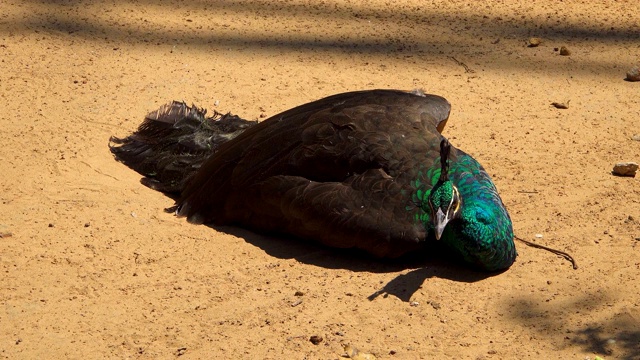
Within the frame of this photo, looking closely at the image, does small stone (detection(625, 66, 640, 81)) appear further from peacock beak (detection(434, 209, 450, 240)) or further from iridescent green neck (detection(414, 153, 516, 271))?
peacock beak (detection(434, 209, 450, 240))

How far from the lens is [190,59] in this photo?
7.84 meters

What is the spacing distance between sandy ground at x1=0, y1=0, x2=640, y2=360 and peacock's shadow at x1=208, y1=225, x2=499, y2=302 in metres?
0.02

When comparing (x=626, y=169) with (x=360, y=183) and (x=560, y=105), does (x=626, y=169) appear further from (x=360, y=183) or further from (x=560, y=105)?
(x=360, y=183)

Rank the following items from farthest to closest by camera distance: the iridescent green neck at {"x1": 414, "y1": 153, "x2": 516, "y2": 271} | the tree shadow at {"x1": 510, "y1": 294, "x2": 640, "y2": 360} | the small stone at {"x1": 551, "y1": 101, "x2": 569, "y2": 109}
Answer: the small stone at {"x1": 551, "y1": 101, "x2": 569, "y2": 109} < the iridescent green neck at {"x1": 414, "y1": 153, "x2": 516, "y2": 271} < the tree shadow at {"x1": 510, "y1": 294, "x2": 640, "y2": 360}

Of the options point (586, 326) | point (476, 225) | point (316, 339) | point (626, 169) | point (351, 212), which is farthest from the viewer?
point (626, 169)

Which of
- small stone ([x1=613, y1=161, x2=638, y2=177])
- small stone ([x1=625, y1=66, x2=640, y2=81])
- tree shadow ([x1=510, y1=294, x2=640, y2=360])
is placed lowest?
tree shadow ([x1=510, y1=294, x2=640, y2=360])

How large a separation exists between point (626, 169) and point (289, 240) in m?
2.36

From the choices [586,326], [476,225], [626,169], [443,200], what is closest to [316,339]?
→ [443,200]

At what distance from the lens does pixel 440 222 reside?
4922 mm

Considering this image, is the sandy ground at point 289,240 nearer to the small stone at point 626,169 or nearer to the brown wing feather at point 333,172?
the small stone at point 626,169

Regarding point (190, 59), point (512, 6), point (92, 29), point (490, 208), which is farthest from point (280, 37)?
point (490, 208)

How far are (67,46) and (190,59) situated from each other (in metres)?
1.10

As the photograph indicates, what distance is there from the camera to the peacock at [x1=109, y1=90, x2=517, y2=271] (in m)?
5.20

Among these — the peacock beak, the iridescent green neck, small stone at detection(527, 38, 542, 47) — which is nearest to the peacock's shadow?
the iridescent green neck
